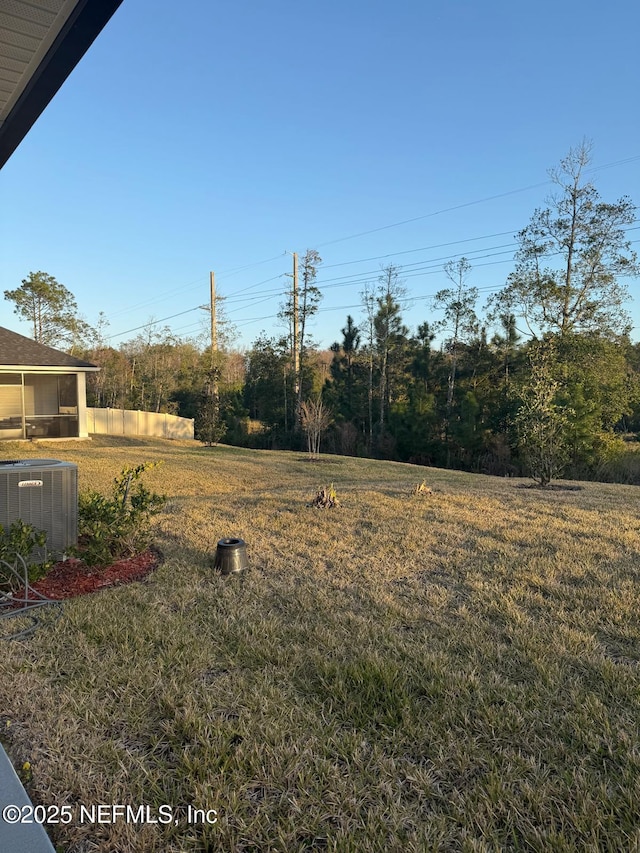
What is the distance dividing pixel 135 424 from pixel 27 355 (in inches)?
223

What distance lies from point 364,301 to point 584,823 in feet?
72.5

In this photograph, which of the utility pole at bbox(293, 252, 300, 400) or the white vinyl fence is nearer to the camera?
the white vinyl fence

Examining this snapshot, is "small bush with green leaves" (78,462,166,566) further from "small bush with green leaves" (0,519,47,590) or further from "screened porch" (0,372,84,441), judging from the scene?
"screened porch" (0,372,84,441)

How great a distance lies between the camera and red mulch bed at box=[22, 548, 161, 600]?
289 cm

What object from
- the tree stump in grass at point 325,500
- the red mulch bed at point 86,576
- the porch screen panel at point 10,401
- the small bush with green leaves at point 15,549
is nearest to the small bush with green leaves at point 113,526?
the red mulch bed at point 86,576

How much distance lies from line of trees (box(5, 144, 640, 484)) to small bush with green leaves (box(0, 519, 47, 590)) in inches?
296

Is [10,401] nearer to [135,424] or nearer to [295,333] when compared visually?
[135,424]

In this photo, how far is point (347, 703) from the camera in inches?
68.1

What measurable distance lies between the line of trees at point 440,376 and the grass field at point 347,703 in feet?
Result: 19.6

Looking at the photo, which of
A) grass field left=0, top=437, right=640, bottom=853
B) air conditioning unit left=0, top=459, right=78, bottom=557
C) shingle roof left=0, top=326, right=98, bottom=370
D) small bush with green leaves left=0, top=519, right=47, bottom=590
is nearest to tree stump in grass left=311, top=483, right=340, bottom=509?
grass field left=0, top=437, right=640, bottom=853

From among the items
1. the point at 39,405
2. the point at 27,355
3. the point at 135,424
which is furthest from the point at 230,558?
the point at 135,424

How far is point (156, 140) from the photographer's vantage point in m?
9.67

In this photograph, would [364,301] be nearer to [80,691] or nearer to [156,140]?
[156,140]

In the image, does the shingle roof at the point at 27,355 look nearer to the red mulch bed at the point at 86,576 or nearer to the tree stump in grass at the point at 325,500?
the tree stump in grass at the point at 325,500
